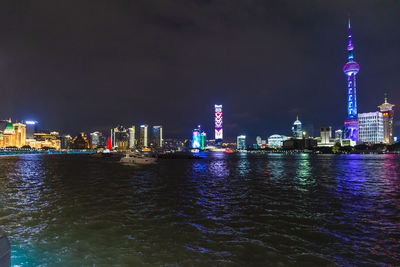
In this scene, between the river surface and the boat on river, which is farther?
the boat on river

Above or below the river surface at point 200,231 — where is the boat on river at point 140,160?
below

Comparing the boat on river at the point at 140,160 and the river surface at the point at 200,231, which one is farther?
the boat on river at the point at 140,160

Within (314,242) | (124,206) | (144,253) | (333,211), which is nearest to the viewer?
(144,253)

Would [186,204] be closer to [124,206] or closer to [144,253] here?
[124,206]

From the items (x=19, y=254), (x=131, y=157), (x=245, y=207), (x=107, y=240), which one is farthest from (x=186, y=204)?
(x=131, y=157)

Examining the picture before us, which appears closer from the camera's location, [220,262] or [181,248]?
[220,262]

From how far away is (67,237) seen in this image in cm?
948

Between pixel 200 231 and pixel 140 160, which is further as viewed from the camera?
pixel 140 160

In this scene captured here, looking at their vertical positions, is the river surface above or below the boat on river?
above

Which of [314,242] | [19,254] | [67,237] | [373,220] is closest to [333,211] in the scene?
[373,220]

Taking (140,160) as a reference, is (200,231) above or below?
above

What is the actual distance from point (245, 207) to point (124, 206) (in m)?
7.64

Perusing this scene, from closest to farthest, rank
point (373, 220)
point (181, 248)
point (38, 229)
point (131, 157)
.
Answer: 1. point (181, 248)
2. point (38, 229)
3. point (373, 220)
4. point (131, 157)

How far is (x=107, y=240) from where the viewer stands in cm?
923
